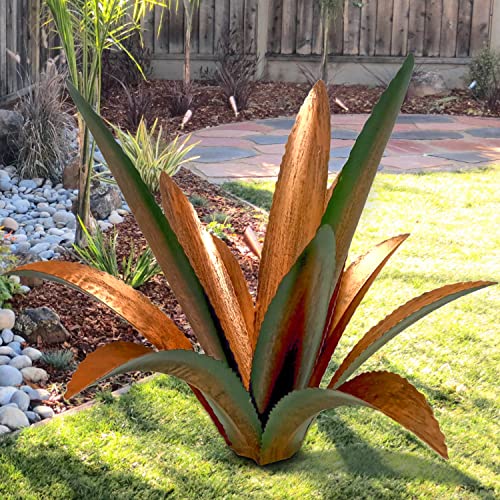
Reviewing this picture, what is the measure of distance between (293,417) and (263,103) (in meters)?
7.40

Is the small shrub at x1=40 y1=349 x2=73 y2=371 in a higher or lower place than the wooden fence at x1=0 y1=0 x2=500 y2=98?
lower

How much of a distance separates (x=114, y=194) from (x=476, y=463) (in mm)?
2946

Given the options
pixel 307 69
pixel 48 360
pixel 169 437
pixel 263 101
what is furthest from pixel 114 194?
pixel 307 69

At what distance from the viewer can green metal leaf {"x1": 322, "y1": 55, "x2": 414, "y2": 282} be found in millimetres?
2359

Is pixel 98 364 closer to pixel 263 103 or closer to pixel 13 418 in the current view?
pixel 13 418

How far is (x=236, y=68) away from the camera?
960 cm

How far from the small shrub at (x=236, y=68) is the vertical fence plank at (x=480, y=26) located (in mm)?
2579

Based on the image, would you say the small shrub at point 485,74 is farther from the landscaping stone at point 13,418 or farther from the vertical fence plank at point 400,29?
the landscaping stone at point 13,418

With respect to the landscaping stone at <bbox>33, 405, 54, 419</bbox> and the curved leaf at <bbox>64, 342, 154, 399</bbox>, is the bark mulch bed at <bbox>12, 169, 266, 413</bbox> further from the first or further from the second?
the curved leaf at <bbox>64, 342, 154, 399</bbox>

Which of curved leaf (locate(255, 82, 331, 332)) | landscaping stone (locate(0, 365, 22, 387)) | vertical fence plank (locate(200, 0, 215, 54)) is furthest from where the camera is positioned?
vertical fence plank (locate(200, 0, 215, 54))

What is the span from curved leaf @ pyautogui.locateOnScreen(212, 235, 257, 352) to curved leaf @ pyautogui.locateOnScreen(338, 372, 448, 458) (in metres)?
0.35

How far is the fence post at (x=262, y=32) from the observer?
10625 mm

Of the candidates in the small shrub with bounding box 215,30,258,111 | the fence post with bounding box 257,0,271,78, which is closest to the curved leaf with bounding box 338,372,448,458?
the small shrub with bounding box 215,30,258,111

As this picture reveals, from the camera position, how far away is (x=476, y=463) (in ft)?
9.51
